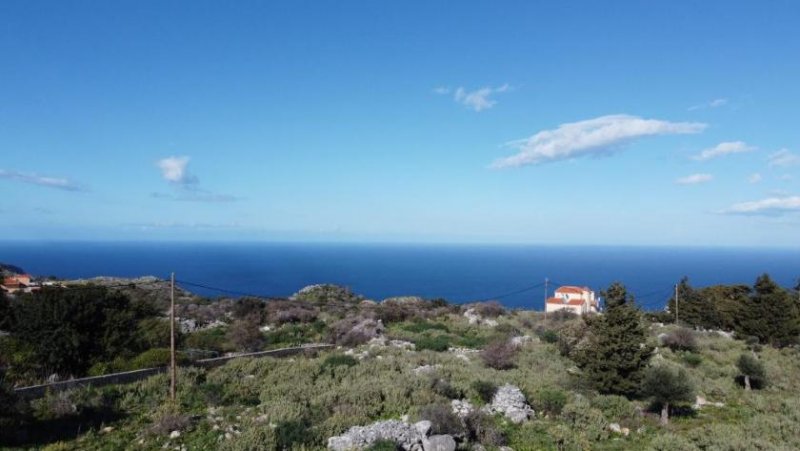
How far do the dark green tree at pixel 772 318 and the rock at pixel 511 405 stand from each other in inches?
997

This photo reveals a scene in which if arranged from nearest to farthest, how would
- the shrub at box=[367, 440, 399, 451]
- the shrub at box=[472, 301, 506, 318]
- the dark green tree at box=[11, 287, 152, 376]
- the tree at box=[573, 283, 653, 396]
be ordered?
the shrub at box=[367, 440, 399, 451] < the tree at box=[573, 283, 653, 396] < the dark green tree at box=[11, 287, 152, 376] < the shrub at box=[472, 301, 506, 318]

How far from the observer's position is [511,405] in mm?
14477

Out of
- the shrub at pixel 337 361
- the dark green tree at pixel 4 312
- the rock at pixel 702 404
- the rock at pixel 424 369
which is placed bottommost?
the rock at pixel 702 404

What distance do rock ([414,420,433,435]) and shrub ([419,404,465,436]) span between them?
238 millimetres

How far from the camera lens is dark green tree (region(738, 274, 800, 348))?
30219mm

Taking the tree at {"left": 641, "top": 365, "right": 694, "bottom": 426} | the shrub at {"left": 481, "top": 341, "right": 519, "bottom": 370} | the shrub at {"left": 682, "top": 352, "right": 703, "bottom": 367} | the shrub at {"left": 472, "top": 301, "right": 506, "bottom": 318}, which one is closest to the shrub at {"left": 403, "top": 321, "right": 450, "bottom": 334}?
the shrub at {"left": 472, "top": 301, "right": 506, "bottom": 318}

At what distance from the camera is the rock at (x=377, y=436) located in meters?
11.2

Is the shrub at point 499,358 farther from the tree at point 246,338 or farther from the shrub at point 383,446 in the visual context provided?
the tree at point 246,338

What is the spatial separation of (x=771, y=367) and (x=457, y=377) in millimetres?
16347

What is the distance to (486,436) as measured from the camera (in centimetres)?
1228

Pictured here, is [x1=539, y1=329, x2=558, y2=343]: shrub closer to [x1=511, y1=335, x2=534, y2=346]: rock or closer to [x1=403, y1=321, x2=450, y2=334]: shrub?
[x1=511, y1=335, x2=534, y2=346]: rock

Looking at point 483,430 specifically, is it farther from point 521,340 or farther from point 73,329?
point 73,329

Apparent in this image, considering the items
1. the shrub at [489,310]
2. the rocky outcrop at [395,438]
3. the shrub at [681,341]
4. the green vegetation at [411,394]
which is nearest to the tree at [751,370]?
the green vegetation at [411,394]

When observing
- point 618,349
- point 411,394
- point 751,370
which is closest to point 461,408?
point 411,394
